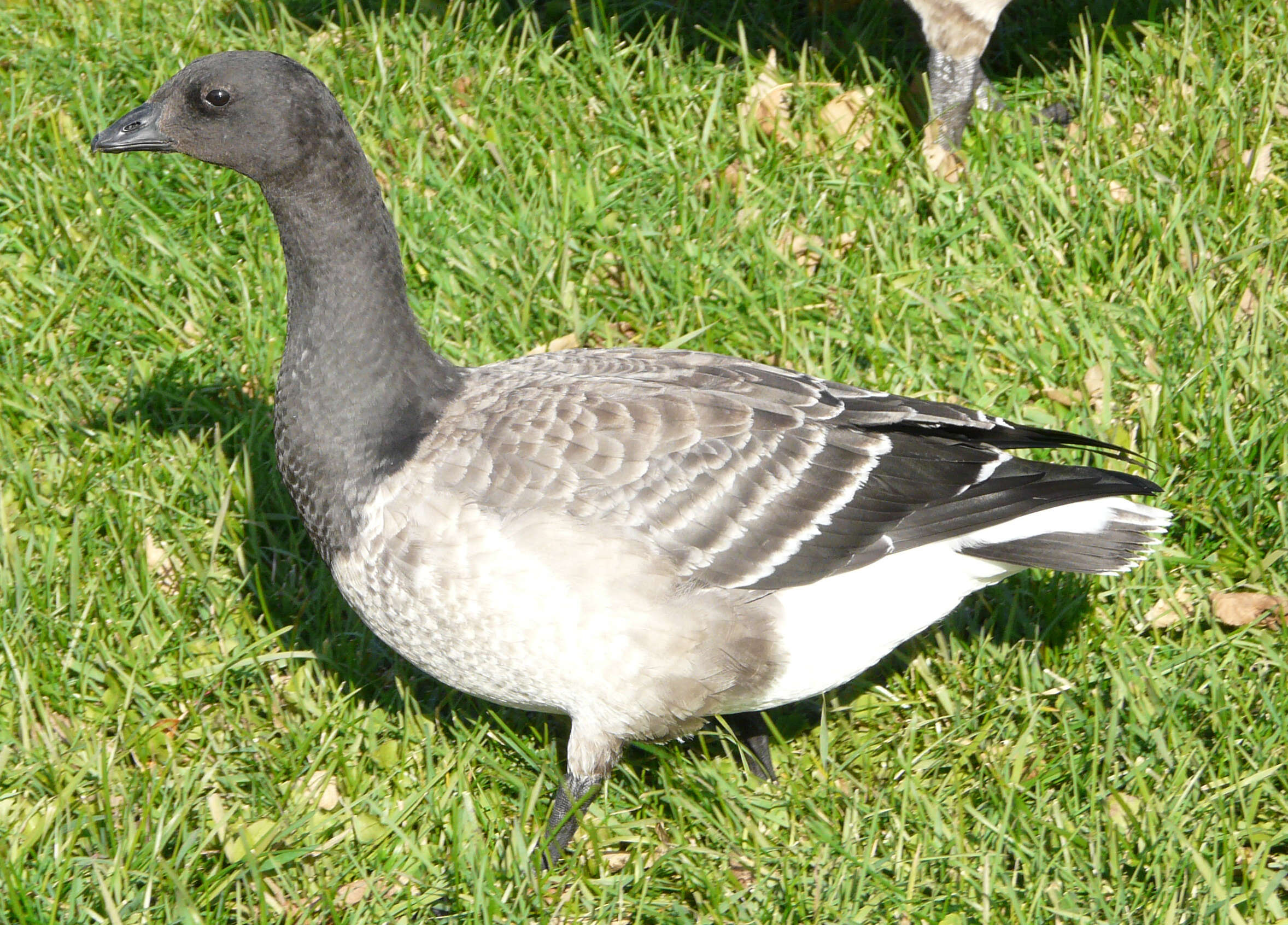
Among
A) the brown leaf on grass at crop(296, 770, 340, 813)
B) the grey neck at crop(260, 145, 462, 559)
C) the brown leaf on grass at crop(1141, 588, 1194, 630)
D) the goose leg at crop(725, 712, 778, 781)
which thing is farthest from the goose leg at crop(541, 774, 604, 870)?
the brown leaf on grass at crop(1141, 588, 1194, 630)

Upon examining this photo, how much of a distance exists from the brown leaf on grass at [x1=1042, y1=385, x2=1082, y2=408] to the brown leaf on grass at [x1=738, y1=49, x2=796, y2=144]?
2043 mm

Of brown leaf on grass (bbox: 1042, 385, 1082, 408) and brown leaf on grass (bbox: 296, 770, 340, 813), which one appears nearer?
brown leaf on grass (bbox: 296, 770, 340, 813)

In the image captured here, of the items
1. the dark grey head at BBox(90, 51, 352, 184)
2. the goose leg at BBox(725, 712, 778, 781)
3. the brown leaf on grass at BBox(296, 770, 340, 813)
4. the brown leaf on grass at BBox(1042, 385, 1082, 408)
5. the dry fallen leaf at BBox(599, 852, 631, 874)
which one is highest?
the dark grey head at BBox(90, 51, 352, 184)

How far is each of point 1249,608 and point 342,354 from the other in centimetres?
348

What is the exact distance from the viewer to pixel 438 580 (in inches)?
167

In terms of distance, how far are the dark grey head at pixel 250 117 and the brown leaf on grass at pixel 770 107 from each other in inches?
123

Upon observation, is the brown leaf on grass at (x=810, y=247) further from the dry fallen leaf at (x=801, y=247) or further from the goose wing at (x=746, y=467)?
the goose wing at (x=746, y=467)

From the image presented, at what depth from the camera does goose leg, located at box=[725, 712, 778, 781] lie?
16.2 feet

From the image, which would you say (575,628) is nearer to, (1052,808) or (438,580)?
(438,580)

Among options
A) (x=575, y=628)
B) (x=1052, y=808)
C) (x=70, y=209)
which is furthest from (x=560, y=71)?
(x=1052, y=808)

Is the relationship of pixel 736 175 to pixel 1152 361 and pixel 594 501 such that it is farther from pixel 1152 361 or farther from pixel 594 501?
pixel 594 501

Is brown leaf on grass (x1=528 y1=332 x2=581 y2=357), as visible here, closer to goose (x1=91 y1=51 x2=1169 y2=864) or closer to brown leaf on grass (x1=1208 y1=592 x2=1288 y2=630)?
goose (x1=91 y1=51 x2=1169 y2=864)

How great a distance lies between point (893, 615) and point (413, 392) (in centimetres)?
183

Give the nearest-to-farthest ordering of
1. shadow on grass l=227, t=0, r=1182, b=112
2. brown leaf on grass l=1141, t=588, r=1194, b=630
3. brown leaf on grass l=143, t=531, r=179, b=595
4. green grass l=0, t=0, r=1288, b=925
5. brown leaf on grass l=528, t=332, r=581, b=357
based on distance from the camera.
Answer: green grass l=0, t=0, r=1288, b=925
brown leaf on grass l=1141, t=588, r=1194, b=630
brown leaf on grass l=143, t=531, r=179, b=595
brown leaf on grass l=528, t=332, r=581, b=357
shadow on grass l=227, t=0, r=1182, b=112
